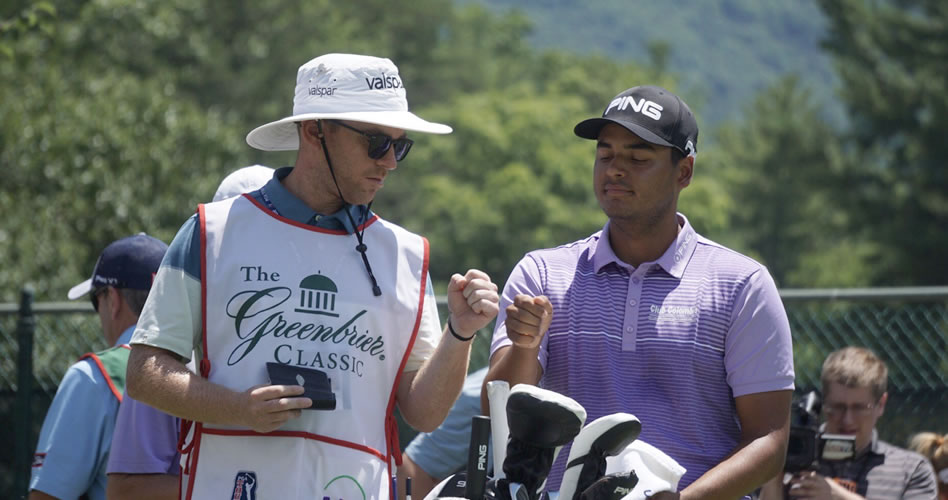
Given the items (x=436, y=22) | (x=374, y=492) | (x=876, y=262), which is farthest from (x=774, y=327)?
(x=436, y=22)

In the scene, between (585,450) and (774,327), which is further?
(774,327)

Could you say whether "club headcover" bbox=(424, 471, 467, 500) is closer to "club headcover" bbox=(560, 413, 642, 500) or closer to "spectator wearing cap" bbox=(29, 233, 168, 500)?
"club headcover" bbox=(560, 413, 642, 500)

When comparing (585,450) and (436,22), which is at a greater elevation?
(436,22)

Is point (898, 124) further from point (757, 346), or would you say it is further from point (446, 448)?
point (757, 346)

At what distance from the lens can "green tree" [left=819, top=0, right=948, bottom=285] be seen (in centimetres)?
3488

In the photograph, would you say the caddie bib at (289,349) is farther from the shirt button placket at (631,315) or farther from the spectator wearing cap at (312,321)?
the shirt button placket at (631,315)

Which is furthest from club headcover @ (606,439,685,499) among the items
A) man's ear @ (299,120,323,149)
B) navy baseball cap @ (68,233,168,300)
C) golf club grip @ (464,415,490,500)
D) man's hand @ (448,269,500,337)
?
navy baseball cap @ (68,233,168,300)

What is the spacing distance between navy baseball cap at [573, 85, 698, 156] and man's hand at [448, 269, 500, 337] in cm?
69

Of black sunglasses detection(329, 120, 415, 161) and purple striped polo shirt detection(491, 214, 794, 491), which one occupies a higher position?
black sunglasses detection(329, 120, 415, 161)

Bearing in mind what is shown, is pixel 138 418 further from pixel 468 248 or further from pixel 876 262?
pixel 468 248

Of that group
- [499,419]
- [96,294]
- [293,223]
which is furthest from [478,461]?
[96,294]

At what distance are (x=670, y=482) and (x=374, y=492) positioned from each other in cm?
77

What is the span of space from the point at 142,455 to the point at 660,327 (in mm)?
1635

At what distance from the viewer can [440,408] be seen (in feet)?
11.1
